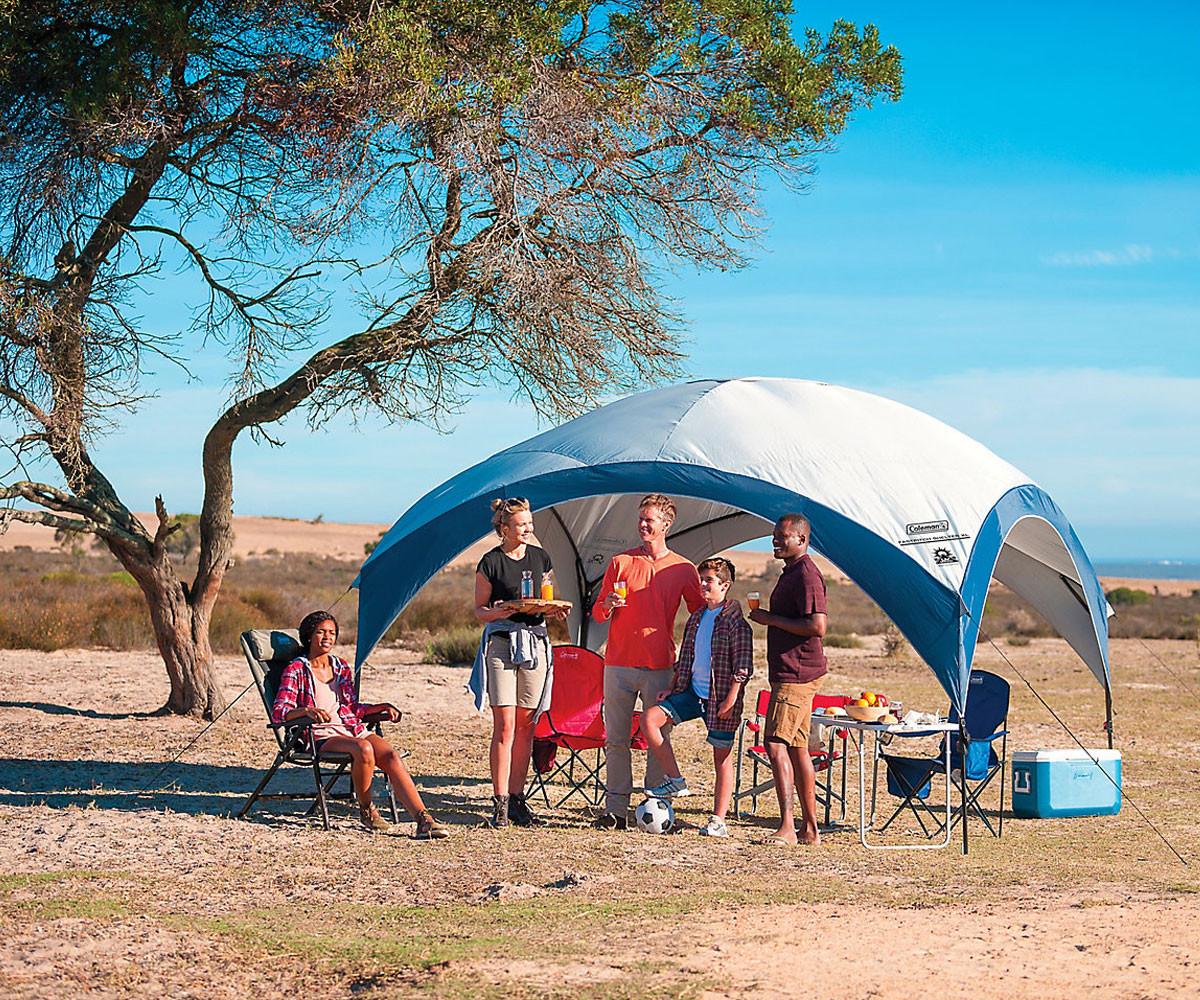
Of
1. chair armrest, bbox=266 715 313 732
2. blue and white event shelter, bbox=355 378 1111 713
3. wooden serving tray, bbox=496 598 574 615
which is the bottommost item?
chair armrest, bbox=266 715 313 732

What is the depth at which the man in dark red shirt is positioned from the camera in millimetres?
7113

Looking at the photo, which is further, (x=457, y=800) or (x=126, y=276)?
(x=126, y=276)

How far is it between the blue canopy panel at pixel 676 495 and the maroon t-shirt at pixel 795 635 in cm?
64

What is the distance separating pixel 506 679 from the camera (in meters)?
7.51

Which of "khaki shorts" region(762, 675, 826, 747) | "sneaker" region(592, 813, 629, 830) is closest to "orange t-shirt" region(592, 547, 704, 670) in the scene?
"khaki shorts" region(762, 675, 826, 747)

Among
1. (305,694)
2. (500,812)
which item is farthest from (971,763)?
Answer: (305,694)

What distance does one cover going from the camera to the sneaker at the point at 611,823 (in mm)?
7676

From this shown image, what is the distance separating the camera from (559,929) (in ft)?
17.5

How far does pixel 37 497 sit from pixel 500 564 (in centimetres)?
550

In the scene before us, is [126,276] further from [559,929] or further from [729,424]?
[559,929]

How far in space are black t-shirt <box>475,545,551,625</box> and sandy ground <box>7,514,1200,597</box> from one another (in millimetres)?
51803

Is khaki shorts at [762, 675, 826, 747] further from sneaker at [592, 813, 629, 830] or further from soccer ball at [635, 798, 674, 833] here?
sneaker at [592, 813, 629, 830]

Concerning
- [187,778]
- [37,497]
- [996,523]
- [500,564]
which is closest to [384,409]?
[37,497]

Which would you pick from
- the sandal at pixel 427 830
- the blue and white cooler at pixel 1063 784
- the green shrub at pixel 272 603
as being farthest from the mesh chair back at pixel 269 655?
the green shrub at pixel 272 603
